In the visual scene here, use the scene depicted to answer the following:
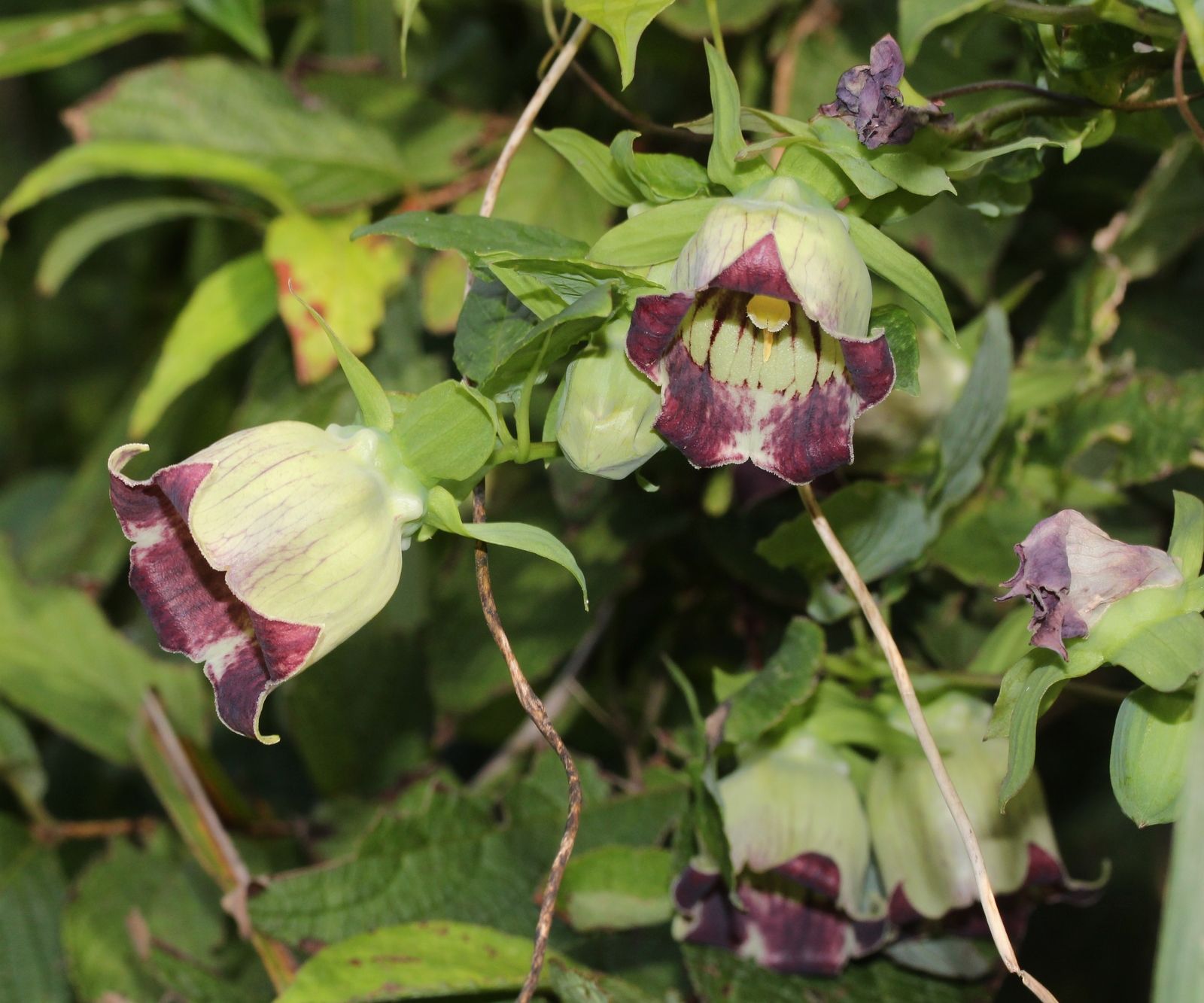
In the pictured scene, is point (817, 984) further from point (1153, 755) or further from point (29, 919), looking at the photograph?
point (29, 919)

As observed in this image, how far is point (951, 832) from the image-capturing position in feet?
1.50

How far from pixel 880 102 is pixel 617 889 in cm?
34

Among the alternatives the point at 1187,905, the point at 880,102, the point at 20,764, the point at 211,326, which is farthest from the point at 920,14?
the point at 20,764

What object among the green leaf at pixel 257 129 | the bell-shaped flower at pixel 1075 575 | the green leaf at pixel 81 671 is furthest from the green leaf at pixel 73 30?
the bell-shaped flower at pixel 1075 575

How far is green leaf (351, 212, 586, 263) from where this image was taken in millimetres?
376

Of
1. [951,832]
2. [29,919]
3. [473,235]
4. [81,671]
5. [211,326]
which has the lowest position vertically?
[29,919]

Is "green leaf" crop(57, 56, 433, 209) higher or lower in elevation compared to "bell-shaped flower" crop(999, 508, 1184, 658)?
higher

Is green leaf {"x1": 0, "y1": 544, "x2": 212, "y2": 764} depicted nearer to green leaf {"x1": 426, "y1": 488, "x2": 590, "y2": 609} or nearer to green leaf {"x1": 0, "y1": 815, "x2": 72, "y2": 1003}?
green leaf {"x1": 0, "y1": 815, "x2": 72, "y2": 1003}

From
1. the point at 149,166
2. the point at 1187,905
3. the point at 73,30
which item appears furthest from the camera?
the point at 73,30

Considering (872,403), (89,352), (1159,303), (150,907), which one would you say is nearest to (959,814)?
(872,403)

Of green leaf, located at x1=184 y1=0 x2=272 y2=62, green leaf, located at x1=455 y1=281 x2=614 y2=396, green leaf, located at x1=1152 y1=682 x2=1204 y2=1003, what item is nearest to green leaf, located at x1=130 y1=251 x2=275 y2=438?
green leaf, located at x1=184 y1=0 x2=272 y2=62

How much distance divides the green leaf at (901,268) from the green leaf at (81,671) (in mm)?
561

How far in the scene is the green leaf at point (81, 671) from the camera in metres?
0.77

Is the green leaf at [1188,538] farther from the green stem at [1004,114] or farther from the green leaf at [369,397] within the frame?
the green leaf at [369,397]
